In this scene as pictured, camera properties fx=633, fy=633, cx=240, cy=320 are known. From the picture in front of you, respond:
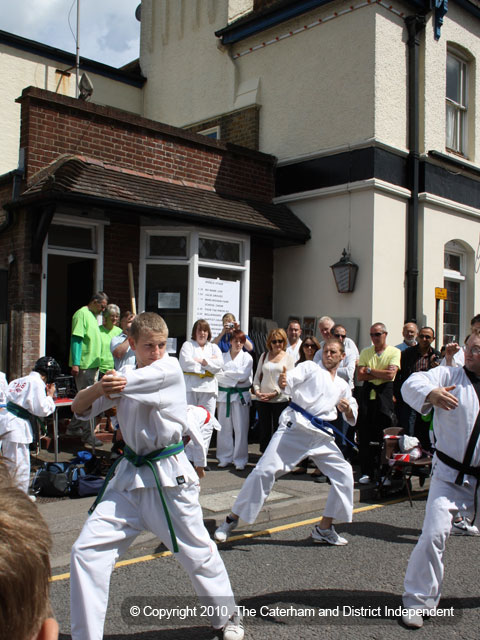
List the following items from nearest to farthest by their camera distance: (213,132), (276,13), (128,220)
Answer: (128,220)
(276,13)
(213,132)

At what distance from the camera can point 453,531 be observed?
6074 millimetres

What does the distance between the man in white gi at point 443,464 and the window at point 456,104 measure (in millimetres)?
10015

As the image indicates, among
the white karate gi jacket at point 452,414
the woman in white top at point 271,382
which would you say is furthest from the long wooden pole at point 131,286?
the white karate gi jacket at point 452,414

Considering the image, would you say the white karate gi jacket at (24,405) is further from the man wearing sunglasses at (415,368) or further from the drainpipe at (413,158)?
the drainpipe at (413,158)

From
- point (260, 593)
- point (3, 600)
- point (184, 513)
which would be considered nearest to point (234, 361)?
point (260, 593)

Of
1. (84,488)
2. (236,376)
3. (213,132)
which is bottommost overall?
(84,488)

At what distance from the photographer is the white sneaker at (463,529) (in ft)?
19.8

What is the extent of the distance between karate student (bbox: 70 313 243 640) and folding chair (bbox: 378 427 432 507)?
379cm

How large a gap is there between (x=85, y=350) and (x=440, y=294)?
7012 mm

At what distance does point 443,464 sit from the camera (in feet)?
14.1

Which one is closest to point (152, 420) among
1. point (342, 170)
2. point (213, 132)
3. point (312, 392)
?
point (312, 392)

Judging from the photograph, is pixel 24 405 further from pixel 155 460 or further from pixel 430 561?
pixel 430 561

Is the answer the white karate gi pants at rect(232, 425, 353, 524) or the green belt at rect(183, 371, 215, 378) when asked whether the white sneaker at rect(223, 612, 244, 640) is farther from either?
the green belt at rect(183, 371, 215, 378)

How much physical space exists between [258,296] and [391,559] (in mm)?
7729
